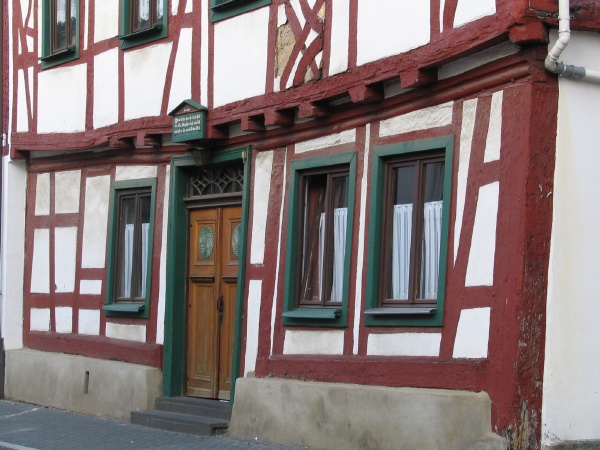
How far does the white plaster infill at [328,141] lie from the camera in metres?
11.4

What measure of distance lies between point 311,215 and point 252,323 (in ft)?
4.53

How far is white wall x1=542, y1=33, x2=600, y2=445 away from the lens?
360 inches

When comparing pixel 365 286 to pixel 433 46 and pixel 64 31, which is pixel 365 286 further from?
pixel 64 31

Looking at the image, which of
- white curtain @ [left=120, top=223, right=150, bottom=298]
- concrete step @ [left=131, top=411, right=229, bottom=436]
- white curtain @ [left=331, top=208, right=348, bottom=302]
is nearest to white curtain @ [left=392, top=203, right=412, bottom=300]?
white curtain @ [left=331, top=208, right=348, bottom=302]

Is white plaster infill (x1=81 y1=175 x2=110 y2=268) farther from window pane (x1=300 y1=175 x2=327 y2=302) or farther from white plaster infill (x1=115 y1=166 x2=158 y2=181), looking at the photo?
window pane (x1=300 y1=175 x2=327 y2=302)

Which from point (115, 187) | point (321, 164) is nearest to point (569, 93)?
point (321, 164)

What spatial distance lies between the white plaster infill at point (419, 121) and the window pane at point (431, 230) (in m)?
0.36

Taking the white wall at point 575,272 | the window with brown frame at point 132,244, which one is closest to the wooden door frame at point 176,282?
the window with brown frame at point 132,244

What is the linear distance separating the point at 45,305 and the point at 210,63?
4900mm

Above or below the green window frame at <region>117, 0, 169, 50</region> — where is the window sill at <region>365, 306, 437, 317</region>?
below

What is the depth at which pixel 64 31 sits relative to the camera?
639 inches

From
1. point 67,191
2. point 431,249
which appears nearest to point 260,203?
point 431,249

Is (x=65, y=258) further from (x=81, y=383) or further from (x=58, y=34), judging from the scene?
(x=58, y=34)

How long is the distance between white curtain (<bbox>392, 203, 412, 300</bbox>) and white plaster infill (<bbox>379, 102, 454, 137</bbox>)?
0.68 metres
